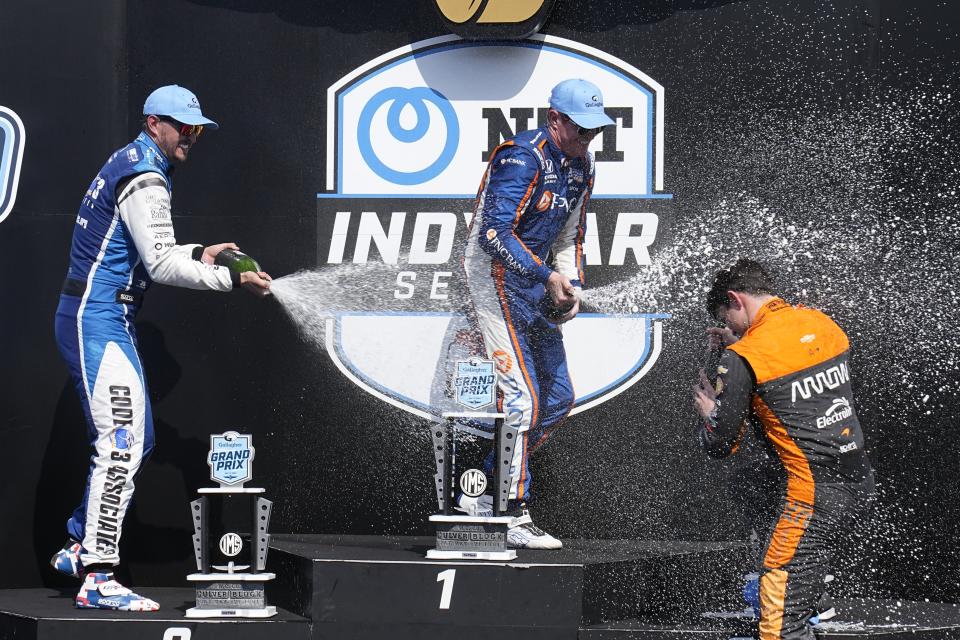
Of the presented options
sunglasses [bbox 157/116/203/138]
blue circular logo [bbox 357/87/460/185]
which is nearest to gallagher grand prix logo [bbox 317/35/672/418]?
blue circular logo [bbox 357/87/460/185]

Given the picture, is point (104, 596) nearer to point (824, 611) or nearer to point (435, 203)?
point (435, 203)

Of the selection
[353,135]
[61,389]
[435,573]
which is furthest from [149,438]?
[353,135]

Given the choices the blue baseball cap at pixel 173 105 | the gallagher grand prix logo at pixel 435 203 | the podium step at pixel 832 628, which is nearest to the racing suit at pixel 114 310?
the blue baseball cap at pixel 173 105

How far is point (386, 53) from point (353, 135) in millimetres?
373

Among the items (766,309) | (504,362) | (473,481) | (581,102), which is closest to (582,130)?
(581,102)

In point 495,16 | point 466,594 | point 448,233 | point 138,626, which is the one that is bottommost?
point 138,626

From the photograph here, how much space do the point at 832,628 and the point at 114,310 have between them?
2.85 metres

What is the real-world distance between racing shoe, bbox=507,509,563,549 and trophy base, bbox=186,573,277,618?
0.93 metres

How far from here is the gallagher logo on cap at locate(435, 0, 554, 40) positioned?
535 cm

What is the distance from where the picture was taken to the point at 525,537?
16.7ft

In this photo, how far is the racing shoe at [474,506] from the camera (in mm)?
4965

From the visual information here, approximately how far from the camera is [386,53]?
5562mm

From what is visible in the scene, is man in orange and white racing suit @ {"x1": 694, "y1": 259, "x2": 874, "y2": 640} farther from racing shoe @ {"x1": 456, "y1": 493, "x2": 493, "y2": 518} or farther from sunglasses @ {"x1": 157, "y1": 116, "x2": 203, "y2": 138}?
sunglasses @ {"x1": 157, "y1": 116, "x2": 203, "y2": 138}

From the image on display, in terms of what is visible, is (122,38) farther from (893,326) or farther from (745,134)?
(893,326)
